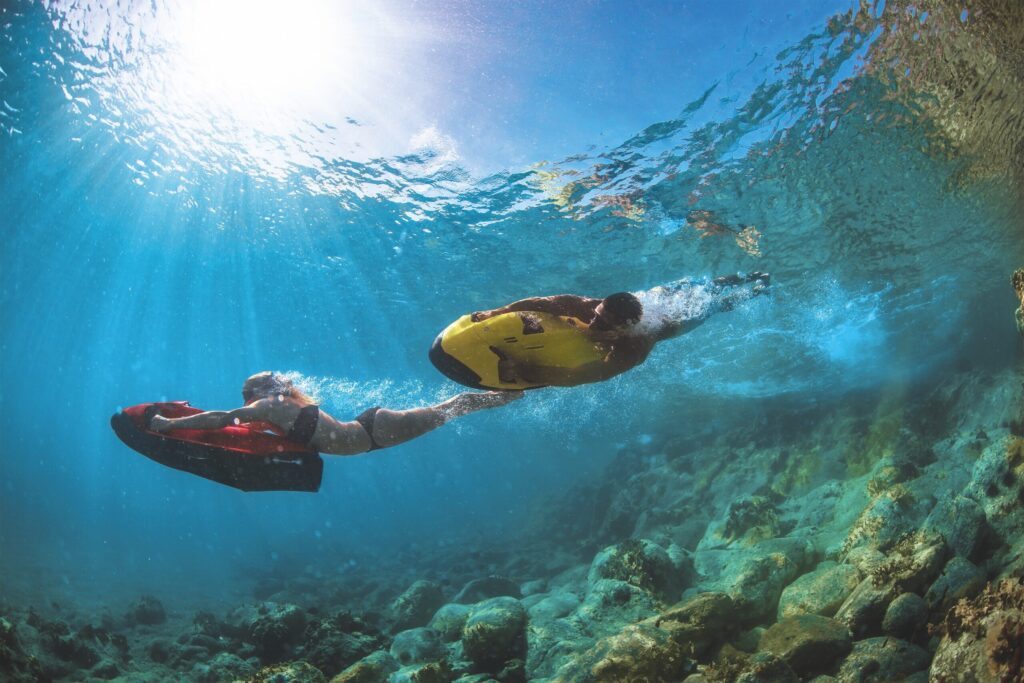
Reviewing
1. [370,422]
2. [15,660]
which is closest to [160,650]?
[15,660]

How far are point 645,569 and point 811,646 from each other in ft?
13.9

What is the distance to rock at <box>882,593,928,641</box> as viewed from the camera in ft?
15.5

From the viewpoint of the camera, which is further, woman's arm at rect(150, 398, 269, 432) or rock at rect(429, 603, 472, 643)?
rock at rect(429, 603, 472, 643)

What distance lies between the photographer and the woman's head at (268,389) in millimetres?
5516

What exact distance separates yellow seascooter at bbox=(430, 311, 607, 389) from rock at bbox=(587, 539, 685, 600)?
5921mm

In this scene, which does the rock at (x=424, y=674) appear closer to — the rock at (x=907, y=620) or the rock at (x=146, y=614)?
the rock at (x=907, y=620)

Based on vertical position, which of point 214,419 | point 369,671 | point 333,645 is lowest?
point 369,671

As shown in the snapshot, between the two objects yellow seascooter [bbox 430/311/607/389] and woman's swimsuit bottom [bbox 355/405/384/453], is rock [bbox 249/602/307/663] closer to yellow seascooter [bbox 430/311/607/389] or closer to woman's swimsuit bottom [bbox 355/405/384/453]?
woman's swimsuit bottom [bbox 355/405/384/453]

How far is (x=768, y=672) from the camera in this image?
4191 millimetres

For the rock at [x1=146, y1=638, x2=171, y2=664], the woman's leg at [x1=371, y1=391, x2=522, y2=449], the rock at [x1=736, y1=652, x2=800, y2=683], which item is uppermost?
the woman's leg at [x1=371, y1=391, x2=522, y2=449]

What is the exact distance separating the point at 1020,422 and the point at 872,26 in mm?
9838

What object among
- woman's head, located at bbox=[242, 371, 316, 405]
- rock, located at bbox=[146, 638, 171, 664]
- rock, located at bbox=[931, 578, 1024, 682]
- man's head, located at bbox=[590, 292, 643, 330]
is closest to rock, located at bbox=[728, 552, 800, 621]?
rock, located at bbox=[931, 578, 1024, 682]

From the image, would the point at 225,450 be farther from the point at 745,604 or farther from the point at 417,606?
the point at 417,606

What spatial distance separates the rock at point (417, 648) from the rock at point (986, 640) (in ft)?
21.5
